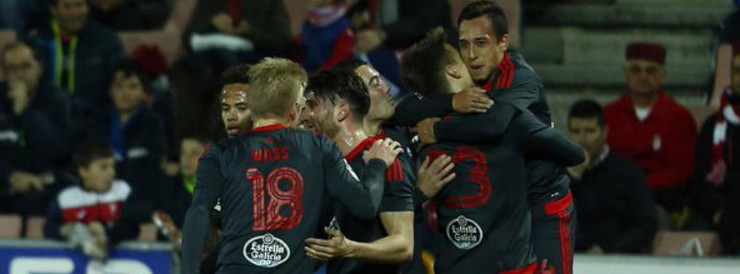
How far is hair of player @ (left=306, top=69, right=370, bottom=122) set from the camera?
20.2ft

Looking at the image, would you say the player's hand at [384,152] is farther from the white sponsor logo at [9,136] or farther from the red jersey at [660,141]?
the white sponsor logo at [9,136]

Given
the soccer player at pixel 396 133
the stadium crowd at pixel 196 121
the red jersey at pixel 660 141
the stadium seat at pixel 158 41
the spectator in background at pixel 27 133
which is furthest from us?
the stadium seat at pixel 158 41

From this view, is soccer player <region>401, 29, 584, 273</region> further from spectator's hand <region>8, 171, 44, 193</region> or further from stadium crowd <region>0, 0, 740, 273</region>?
spectator's hand <region>8, 171, 44, 193</region>

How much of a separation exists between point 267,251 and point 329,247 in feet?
0.69

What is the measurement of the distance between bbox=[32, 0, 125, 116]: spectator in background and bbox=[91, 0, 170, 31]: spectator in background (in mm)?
524

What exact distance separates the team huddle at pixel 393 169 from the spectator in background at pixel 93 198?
3.26 m

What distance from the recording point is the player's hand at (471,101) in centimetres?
648

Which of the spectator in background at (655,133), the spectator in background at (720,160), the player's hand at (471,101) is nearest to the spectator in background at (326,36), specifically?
the spectator in background at (655,133)

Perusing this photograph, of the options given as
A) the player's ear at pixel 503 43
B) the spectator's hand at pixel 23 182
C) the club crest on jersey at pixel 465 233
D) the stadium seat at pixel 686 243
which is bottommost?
the stadium seat at pixel 686 243

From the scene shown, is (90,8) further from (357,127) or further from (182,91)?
(357,127)

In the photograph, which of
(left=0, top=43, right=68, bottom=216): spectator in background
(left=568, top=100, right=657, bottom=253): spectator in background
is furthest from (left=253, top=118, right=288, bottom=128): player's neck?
(left=0, top=43, right=68, bottom=216): spectator in background

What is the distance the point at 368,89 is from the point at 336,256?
30.9 inches

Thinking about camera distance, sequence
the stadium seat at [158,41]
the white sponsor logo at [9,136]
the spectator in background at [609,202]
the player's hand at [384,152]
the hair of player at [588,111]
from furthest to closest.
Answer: the stadium seat at [158,41], the white sponsor logo at [9,136], the hair of player at [588,111], the spectator in background at [609,202], the player's hand at [384,152]

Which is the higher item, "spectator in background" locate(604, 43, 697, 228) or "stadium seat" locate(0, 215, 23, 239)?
"spectator in background" locate(604, 43, 697, 228)
